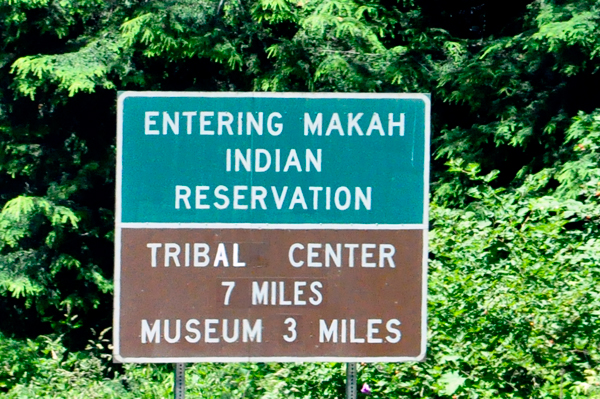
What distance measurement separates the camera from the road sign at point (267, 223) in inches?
131

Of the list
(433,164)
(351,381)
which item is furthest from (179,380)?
(433,164)

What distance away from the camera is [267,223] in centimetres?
336

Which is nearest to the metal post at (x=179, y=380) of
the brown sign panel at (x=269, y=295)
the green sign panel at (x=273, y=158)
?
the brown sign panel at (x=269, y=295)

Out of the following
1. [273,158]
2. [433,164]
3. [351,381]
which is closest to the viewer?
[273,158]

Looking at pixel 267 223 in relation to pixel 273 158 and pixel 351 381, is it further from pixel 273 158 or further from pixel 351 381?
pixel 351 381

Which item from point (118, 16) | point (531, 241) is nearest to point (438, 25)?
point (118, 16)

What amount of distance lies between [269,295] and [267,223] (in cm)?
29

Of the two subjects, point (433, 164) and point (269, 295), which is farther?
point (433, 164)

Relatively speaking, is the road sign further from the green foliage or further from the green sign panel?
the green foliage

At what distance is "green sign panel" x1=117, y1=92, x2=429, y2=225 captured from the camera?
3.33 metres

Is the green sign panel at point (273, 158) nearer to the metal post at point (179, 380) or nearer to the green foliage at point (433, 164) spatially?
the metal post at point (179, 380)

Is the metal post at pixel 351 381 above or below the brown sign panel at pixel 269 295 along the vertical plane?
below

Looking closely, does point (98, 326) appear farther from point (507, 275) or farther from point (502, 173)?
point (507, 275)

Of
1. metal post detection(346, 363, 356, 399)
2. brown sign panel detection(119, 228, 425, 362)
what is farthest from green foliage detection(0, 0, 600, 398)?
brown sign panel detection(119, 228, 425, 362)
